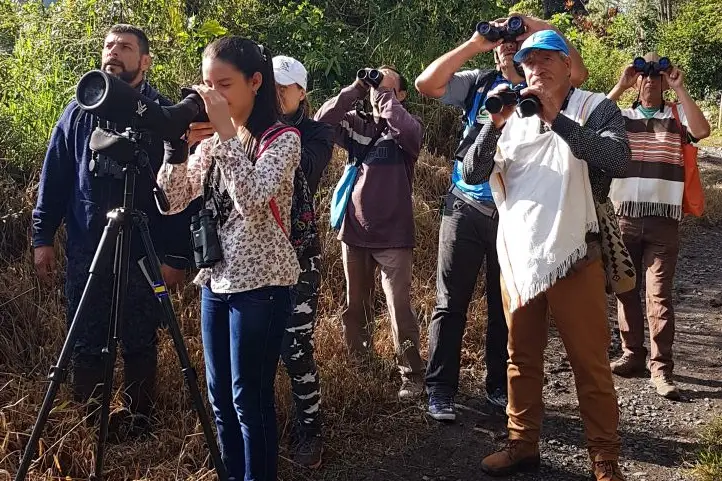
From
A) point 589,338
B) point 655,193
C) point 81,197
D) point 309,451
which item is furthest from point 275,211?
point 655,193

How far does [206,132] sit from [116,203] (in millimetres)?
828

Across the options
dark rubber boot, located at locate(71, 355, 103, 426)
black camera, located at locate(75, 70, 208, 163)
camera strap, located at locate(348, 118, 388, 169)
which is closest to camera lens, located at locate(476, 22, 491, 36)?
camera strap, located at locate(348, 118, 388, 169)

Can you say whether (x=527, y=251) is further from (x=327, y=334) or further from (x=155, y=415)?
(x=155, y=415)

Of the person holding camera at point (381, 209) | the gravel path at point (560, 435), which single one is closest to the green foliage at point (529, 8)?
the gravel path at point (560, 435)

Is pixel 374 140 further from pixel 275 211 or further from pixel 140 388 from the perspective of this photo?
pixel 140 388

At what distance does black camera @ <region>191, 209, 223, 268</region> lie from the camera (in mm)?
2484

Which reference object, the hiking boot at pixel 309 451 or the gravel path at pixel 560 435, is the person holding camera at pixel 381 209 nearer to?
the gravel path at pixel 560 435

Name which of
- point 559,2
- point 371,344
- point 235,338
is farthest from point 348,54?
point 559,2

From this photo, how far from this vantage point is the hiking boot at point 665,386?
429 cm

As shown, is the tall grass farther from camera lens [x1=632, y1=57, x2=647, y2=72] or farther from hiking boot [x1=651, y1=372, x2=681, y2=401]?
camera lens [x1=632, y1=57, x2=647, y2=72]

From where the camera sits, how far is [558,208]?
2.94 metres

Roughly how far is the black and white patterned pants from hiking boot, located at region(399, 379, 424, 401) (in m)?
0.76

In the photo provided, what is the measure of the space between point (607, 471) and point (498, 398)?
102 cm

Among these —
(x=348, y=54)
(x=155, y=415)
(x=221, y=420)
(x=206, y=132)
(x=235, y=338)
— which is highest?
(x=348, y=54)
